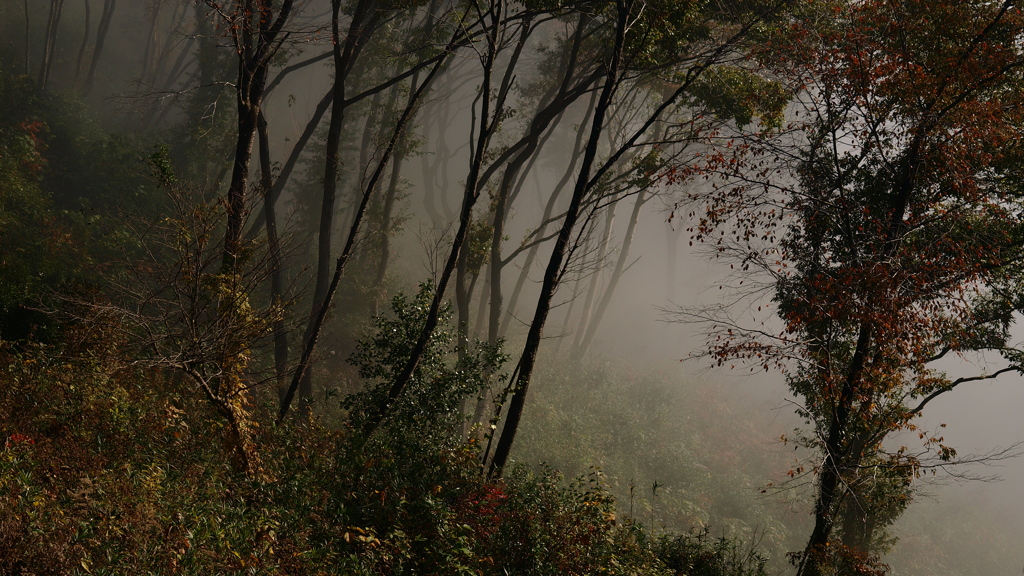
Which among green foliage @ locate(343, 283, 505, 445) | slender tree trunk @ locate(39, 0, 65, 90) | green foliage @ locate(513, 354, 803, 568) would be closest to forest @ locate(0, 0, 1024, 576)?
green foliage @ locate(343, 283, 505, 445)

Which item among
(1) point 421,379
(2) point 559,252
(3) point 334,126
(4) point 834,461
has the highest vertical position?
(3) point 334,126

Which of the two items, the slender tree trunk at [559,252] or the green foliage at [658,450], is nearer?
the slender tree trunk at [559,252]

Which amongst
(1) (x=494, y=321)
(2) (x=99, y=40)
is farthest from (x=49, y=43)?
(1) (x=494, y=321)

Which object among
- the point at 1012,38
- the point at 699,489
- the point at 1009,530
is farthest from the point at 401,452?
the point at 1009,530

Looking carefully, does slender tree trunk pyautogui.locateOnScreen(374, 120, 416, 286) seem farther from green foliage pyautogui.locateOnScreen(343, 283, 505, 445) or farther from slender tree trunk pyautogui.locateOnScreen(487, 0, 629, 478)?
slender tree trunk pyautogui.locateOnScreen(487, 0, 629, 478)

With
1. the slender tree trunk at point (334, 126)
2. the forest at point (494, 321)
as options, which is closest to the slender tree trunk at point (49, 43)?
the forest at point (494, 321)

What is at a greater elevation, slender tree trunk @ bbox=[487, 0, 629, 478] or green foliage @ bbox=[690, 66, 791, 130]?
green foliage @ bbox=[690, 66, 791, 130]

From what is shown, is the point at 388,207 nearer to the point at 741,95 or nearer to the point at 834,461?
the point at 741,95

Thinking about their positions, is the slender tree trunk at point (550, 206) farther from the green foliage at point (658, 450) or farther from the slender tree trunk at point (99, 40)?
the slender tree trunk at point (99, 40)

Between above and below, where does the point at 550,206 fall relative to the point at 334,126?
above

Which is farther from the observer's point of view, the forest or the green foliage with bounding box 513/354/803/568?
the green foliage with bounding box 513/354/803/568

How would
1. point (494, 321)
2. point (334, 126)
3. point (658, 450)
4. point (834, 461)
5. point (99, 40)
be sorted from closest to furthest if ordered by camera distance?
point (834, 461) → point (334, 126) → point (494, 321) → point (658, 450) → point (99, 40)

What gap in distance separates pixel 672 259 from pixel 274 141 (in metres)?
30.7

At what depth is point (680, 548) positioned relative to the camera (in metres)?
8.62
